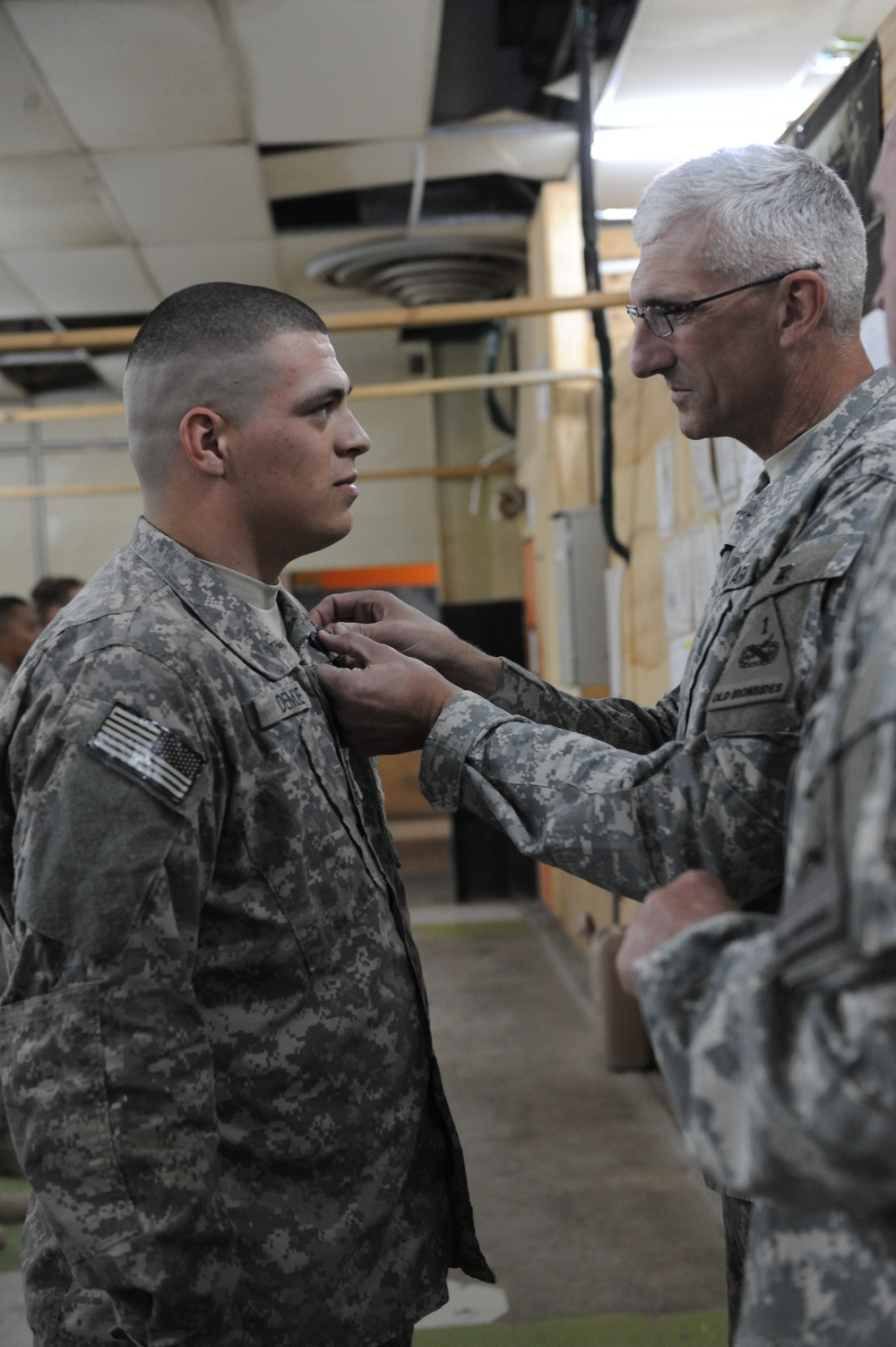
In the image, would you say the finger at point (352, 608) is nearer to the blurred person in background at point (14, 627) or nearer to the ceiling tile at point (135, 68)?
the ceiling tile at point (135, 68)

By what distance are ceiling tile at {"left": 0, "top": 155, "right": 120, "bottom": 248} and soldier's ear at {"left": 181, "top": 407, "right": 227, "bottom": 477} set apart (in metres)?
3.83

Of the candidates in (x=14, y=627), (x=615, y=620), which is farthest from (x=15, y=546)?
(x=615, y=620)

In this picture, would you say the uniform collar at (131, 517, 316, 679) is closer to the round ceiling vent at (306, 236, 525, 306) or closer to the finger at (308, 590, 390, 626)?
the finger at (308, 590, 390, 626)

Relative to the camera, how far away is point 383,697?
142 centimetres

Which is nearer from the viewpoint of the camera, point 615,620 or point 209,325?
point 209,325

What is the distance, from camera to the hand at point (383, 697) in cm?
140

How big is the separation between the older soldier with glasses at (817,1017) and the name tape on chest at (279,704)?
57cm

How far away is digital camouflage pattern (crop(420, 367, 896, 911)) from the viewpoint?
115cm

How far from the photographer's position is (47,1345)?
129 cm

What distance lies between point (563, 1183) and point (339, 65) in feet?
12.3

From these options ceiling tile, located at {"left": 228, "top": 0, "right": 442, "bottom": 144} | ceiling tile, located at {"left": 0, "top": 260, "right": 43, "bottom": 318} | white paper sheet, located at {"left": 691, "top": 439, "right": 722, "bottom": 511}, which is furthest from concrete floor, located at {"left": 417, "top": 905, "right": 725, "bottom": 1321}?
ceiling tile, located at {"left": 0, "top": 260, "right": 43, "bottom": 318}

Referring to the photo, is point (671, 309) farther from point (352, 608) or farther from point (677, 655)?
point (677, 655)

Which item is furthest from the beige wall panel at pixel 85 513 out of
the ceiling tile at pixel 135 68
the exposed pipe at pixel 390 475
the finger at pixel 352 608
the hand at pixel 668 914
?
the hand at pixel 668 914

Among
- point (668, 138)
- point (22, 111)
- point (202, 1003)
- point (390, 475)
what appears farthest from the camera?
point (390, 475)
